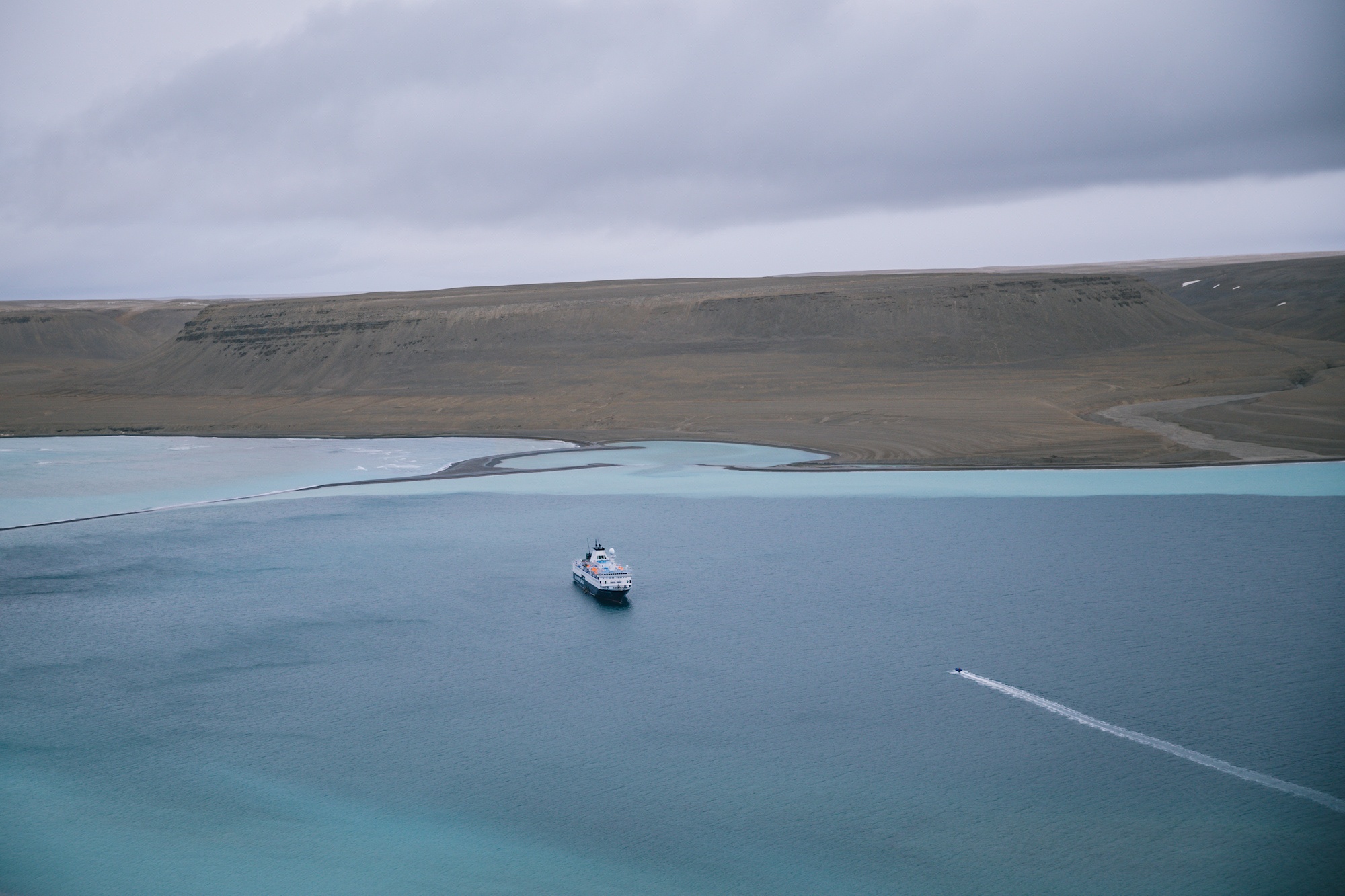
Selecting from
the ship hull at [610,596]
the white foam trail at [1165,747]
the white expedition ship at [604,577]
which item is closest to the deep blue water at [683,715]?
the white foam trail at [1165,747]

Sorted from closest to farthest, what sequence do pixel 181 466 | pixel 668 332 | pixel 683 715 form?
1. pixel 683 715
2. pixel 181 466
3. pixel 668 332

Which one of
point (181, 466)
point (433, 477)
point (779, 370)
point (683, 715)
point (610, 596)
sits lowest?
point (683, 715)

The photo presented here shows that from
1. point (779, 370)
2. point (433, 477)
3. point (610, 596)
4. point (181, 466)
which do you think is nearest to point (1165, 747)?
point (610, 596)

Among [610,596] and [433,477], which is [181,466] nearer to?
[433,477]

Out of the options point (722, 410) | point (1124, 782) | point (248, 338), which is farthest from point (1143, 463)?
point (248, 338)

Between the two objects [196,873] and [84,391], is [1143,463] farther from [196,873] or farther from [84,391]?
[84,391]

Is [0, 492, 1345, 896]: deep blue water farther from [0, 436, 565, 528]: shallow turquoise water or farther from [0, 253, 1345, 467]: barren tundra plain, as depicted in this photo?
[0, 253, 1345, 467]: barren tundra plain
